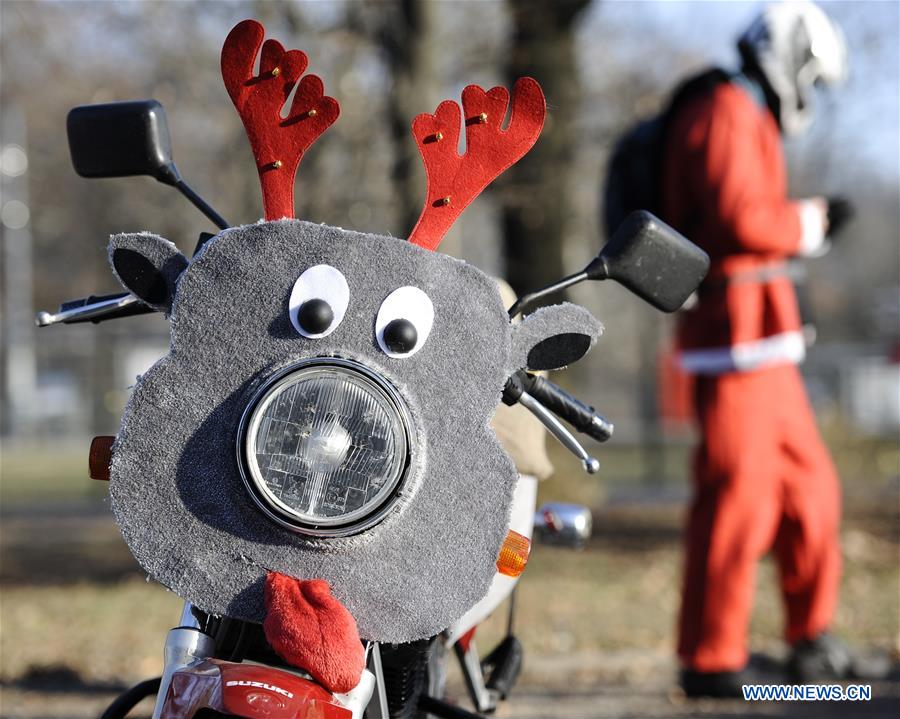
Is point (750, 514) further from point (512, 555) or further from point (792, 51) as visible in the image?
point (512, 555)

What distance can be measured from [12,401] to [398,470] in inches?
827

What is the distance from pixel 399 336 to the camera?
167 cm

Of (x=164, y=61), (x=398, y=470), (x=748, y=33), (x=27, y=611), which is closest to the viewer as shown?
(x=398, y=470)

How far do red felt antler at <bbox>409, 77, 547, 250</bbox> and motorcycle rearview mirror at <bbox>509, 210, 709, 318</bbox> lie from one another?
220mm

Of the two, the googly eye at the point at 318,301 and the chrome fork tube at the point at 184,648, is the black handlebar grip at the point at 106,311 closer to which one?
the googly eye at the point at 318,301

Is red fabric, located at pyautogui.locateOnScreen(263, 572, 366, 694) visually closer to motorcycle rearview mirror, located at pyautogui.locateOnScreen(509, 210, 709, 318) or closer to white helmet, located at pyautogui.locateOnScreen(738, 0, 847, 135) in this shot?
motorcycle rearview mirror, located at pyautogui.locateOnScreen(509, 210, 709, 318)

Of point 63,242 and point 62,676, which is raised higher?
point 63,242

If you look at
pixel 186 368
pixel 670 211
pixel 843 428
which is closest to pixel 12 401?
pixel 843 428

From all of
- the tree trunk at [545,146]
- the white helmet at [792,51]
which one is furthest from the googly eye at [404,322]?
the tree trunk at [545,146]

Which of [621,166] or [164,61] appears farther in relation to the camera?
[164,61]

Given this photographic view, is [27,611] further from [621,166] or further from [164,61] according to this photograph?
[164,61]

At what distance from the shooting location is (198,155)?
1090 centimetres

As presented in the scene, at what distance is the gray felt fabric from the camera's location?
1635 millimetres

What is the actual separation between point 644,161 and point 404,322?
2822 mm
